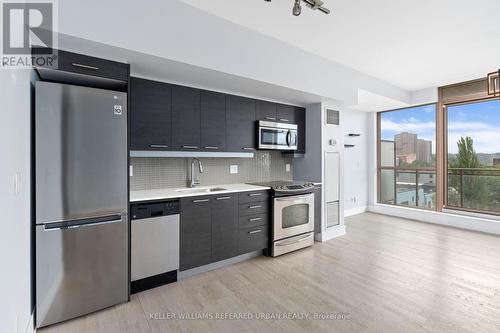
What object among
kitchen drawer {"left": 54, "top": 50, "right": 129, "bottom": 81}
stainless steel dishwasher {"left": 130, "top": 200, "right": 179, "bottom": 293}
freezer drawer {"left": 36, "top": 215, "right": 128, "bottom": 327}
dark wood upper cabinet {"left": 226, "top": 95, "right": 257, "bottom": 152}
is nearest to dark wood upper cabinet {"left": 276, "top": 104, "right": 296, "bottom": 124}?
dark wood upper cabinet {"left": 226, "top": 95, "right": 257, "bottom": 152}

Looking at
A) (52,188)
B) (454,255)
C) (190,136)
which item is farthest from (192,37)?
(454,255)

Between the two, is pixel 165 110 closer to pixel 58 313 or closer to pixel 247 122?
pixel 247 122

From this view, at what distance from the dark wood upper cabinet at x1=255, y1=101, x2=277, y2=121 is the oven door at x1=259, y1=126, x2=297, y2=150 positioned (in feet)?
0.61

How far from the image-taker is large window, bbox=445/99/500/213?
455cm

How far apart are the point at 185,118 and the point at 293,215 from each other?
2060 millimetres

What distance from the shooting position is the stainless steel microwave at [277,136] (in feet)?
12.0

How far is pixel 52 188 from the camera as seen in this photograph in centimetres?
198

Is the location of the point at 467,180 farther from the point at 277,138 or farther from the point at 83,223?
the point at 83,223

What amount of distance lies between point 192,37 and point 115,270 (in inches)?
92.9

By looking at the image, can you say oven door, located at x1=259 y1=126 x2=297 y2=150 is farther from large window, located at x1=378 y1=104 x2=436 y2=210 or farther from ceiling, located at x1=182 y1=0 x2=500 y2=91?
large window, located at x1=378 y1=104 x2=436 y2=210

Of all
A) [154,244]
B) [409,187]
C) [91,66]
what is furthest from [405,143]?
[91,66]

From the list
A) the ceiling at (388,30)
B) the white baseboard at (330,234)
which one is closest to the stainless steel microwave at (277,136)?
the ceiling at (388,30)

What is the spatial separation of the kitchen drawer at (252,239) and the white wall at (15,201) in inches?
80.8

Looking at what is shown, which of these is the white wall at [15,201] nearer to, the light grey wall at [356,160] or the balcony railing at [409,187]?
the light grey wall at [356,160]
